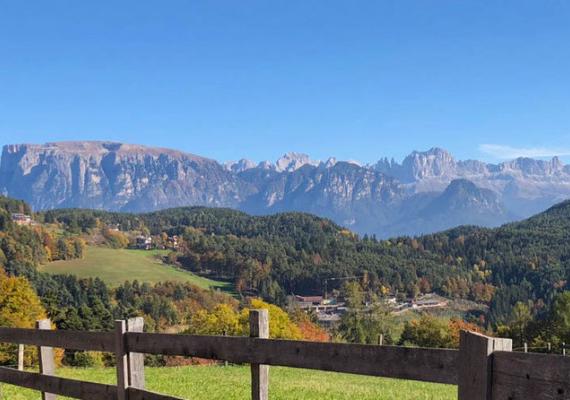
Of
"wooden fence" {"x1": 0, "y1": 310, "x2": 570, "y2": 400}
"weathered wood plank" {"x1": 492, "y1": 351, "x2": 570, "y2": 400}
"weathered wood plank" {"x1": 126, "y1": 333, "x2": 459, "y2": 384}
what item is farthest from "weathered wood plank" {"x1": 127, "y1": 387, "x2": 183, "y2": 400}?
"weathered wood plank" {"x1": 492, "y1": 351, "x2": 570, "y2": 400}

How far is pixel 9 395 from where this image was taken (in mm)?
13164

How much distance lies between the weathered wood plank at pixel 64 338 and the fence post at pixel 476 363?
454cm

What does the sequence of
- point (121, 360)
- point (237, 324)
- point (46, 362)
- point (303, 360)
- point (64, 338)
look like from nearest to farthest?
point (303, 360)
point (121, 360)
point (64, 338)
point (46, 362)
point (237, 324)

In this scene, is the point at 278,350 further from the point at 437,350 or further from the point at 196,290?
the point at 196,290

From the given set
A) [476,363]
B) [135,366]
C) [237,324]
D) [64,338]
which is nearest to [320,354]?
[476,363]

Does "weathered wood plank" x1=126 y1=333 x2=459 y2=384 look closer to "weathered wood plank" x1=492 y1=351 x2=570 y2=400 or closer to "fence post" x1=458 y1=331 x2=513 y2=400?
"fence post" x1=458 y1=331 x2=513 y2=400

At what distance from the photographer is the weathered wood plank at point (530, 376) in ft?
12.0

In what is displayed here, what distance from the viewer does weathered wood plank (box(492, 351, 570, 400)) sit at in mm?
3664

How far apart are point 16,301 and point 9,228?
147 metres

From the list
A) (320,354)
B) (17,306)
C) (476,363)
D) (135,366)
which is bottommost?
(17,306)

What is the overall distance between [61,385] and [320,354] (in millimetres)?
4331

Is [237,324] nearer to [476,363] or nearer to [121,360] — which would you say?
[121,360]

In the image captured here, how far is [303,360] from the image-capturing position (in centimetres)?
541

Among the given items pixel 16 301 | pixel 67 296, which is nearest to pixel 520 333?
pixel 16 301
